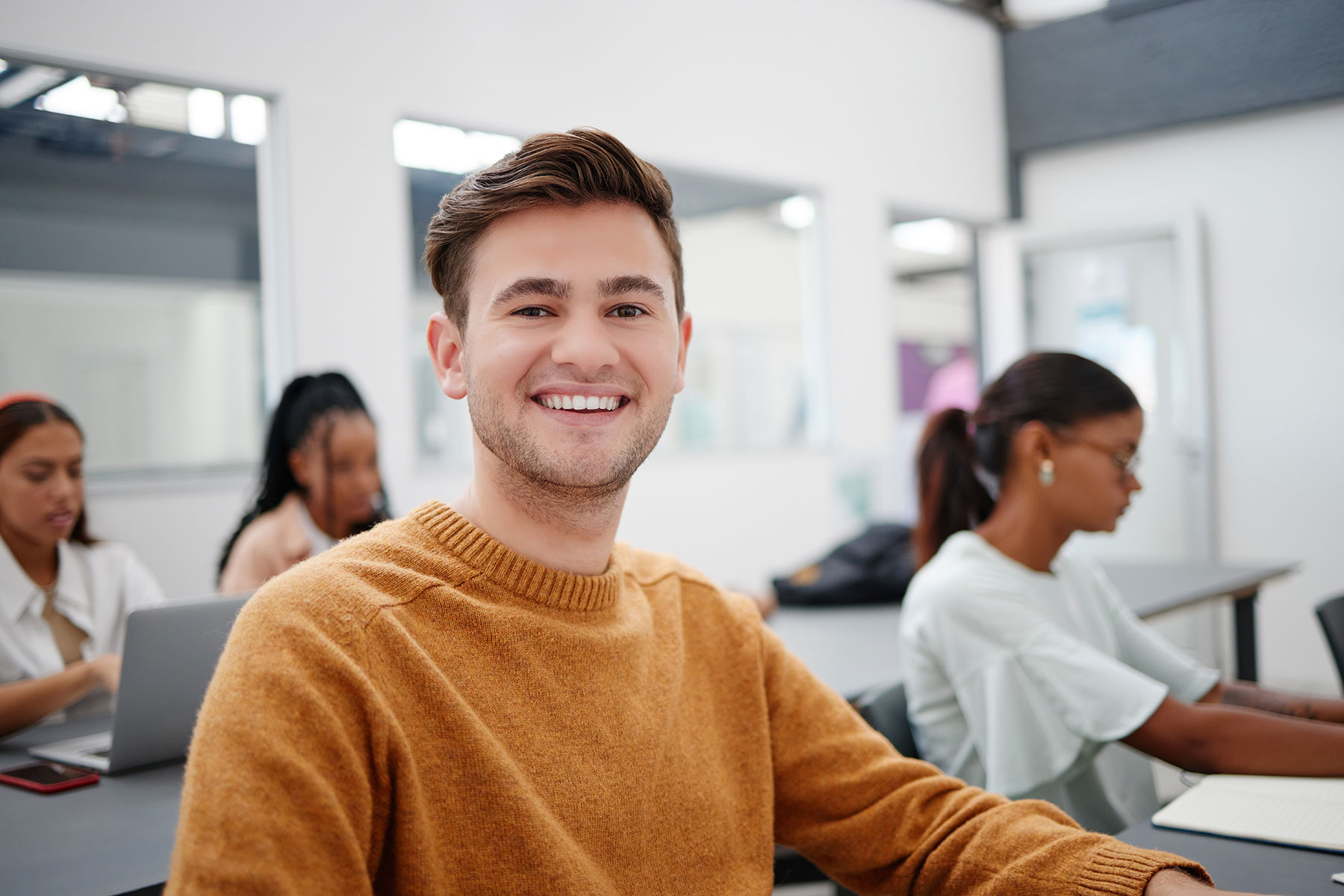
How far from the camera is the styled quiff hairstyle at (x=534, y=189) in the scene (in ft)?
3.35

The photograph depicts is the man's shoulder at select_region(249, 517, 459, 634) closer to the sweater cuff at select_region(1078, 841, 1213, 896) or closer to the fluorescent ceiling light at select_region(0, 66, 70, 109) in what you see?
the sweater cuff at select_region(1078, 841, 1213, 896)

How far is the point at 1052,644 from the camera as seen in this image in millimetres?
1521

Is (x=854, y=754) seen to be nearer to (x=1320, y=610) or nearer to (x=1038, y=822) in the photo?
(x=1038, y=822)

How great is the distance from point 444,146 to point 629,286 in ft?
9.80

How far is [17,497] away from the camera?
2.16 meters

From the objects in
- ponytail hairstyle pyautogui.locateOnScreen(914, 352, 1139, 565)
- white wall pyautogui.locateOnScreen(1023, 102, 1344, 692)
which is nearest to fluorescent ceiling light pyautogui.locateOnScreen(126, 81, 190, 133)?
ponytail hairstyle pyautogui.locateOnScreen(914, 352, 1139, 565)

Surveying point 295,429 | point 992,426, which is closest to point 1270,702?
point 992,426

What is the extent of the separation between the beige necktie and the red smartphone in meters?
0.55

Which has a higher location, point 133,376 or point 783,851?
point 133,376

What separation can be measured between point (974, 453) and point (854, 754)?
2.81ft

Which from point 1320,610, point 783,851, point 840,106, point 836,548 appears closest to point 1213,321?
point 840,106

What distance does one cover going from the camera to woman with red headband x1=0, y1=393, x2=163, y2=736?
2.08m

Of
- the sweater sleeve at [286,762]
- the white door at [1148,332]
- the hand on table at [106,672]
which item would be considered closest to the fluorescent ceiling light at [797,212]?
the white door at [1148,332]

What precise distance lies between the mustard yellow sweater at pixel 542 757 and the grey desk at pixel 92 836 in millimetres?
527
